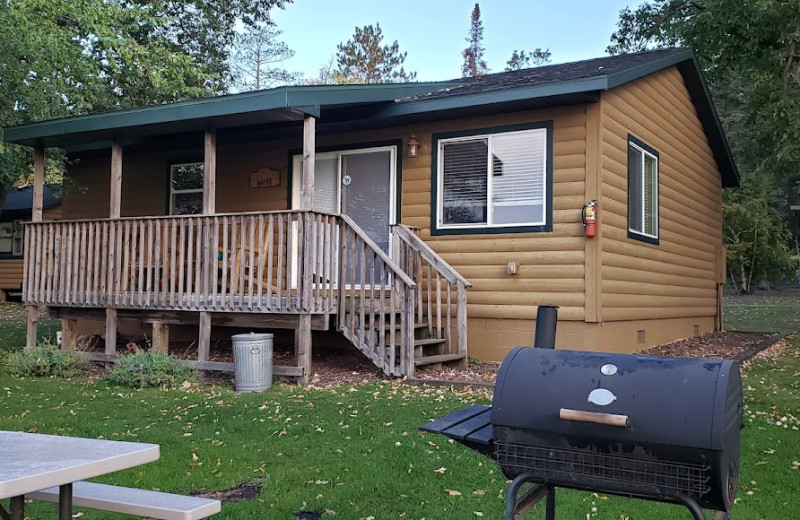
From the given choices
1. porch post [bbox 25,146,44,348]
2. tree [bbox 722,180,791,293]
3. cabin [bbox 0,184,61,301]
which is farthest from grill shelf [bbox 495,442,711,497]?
tree [bbox 722,180,791,293]

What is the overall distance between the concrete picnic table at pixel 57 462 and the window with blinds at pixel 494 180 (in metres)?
6.80

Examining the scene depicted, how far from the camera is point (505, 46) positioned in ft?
161

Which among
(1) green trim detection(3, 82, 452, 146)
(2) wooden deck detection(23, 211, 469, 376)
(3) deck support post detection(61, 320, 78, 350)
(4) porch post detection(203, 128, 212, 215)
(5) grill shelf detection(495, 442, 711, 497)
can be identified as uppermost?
(1) green trim detection(3, 82, 452, 146)

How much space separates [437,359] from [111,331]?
4179 mm

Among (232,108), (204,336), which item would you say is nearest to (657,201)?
(232,108)

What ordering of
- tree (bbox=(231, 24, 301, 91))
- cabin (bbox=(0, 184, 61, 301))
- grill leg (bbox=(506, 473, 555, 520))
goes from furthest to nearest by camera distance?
tree (bbox=(231, 24, 301, 91)), cabin (bbox=(0, 184, 61, 301)), grill leg (bbox=(506, 473, 555, 520))

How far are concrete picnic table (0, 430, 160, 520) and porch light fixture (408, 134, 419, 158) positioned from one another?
713cm

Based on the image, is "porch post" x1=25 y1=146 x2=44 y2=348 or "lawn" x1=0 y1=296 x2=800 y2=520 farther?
"porch post" x1=25 y1=146 x2=44 y2=348

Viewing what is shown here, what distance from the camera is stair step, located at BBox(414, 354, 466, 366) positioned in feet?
25.8

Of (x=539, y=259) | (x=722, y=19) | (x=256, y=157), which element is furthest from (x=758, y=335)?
(x=256, y=157)

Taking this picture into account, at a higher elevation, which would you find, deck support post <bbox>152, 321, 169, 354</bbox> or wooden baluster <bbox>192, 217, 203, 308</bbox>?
wooden baluster <bbox>192, 217, 203, 308</bbox>

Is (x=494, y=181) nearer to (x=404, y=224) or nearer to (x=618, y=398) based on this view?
(x=404, y=224)

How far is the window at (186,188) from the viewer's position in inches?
462

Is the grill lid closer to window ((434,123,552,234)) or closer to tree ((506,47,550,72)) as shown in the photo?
window ((434,123,552,234))
